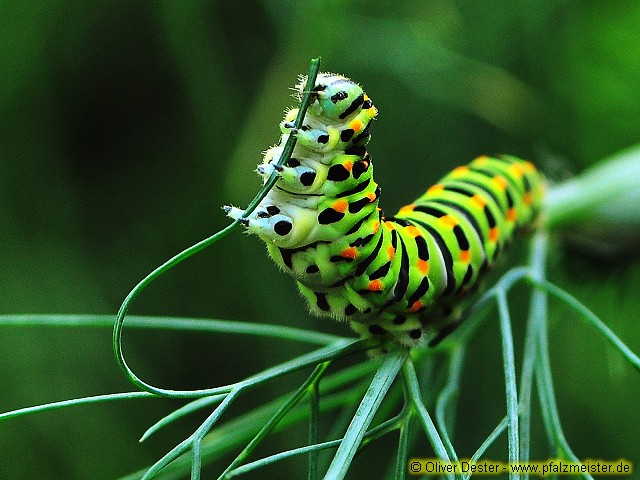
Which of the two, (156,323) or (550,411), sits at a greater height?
(156,323)

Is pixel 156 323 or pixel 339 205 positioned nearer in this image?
pixel 339 205

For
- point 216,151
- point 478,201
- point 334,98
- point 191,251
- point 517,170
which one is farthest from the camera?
point 216,151

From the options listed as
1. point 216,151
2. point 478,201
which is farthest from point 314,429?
point 216,151

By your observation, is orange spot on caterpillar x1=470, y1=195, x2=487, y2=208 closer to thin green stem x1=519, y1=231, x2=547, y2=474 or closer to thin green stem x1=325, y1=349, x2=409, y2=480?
thin green stem x1=519, y1=231, x2=547, y2=474

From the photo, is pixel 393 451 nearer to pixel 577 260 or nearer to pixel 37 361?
pixel 577 260

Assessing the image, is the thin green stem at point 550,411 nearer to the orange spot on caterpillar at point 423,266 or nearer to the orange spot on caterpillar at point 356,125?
the orange spot on caterpillar at point 423,266

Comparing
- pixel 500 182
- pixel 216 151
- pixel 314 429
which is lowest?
pixel 314 429

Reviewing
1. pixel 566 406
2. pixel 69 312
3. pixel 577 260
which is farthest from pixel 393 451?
pixel 69 312

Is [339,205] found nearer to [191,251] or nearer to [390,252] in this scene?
[390,252]
